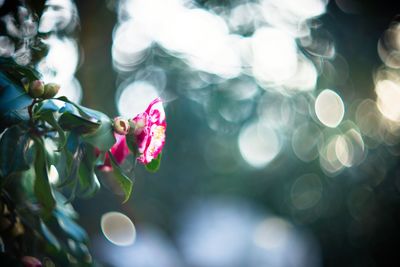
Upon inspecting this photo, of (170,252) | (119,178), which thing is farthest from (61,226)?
(170,252)

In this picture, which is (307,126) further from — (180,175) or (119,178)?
(119,178)

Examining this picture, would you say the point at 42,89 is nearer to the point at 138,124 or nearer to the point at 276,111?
the point at 138,124

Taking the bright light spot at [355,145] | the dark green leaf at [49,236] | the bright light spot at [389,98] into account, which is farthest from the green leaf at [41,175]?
the bright light spot at [355,145]

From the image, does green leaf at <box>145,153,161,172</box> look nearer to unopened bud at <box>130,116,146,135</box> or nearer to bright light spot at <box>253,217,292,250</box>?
unopened bud at <box>130,116,146,135</box>

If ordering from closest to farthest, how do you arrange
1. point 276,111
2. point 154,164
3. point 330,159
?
point 154,164 → point 330,159 → point 276,111

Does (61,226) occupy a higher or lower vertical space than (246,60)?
higher

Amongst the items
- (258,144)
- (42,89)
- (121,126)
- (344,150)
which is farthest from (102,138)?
(258,144)
